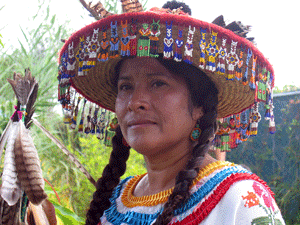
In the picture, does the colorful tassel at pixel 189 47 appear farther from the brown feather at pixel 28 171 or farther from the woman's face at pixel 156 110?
the brown feather at pixel 28 171

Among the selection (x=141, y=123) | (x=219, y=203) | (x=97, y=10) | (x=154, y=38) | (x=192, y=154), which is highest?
(x=97, y=10)

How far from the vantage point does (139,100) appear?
1448 millimetres

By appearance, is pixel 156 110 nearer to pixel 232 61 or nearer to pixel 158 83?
pixel 158 83

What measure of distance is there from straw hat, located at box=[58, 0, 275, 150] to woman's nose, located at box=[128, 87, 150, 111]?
188 mm

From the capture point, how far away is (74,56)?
1602 mm

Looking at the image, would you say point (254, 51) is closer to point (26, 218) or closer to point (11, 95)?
point (26, 218)

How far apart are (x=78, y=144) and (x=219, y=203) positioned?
4278mm

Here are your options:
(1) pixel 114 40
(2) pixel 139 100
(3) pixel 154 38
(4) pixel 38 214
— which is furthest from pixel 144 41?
(4) pixel 38 214

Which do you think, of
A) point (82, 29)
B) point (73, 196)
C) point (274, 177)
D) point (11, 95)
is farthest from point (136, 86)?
point (274, 177)

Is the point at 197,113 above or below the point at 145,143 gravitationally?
above

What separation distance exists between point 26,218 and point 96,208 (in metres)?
0.51

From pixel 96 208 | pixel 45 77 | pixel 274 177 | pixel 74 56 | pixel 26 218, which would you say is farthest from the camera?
pixel 274 177

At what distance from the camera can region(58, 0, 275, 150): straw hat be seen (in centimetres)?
132

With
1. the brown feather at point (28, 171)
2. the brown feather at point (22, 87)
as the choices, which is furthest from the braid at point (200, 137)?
the brown feather at point (22, 87)
